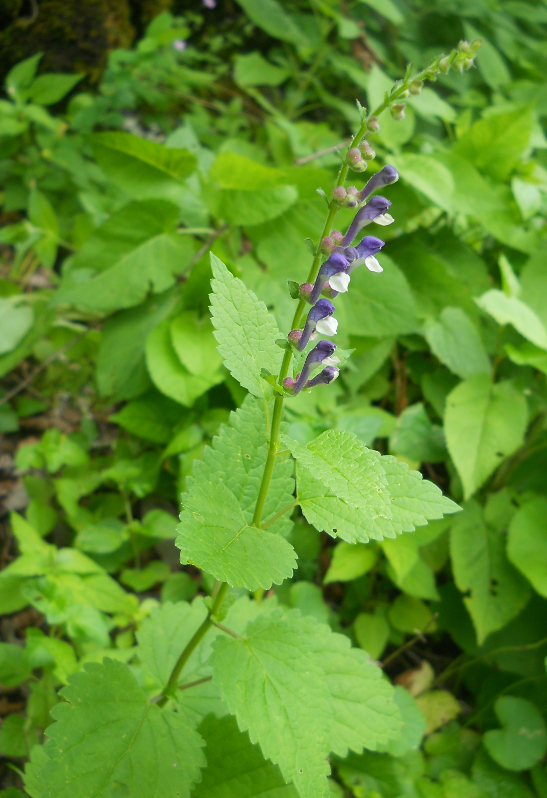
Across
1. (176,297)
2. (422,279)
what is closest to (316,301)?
(176,297)

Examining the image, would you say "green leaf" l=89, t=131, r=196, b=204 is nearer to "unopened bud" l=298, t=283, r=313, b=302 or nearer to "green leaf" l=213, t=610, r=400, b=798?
"unopened bud" l=298, t=283, r=313, b=302

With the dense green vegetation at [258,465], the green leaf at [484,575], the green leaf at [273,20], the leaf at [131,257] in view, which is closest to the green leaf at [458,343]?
the dense green vegetation at [258,465]

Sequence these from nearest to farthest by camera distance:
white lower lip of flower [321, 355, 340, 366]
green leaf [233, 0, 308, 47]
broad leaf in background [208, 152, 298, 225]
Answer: white lower lip of flower [321, 355, 340, 366]
broad leaf in background [208, 152, 298, 225]
green leaf [233, 0, 308, 47]

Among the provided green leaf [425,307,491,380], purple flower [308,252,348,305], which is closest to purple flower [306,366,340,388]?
purple flower [308,252,348,305]

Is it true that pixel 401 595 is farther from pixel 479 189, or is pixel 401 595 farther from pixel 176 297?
pixel 479 189

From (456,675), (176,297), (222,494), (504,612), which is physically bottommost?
(456,675)

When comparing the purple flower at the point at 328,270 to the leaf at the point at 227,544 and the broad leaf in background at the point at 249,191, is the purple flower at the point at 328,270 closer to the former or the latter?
the leaf at the point at 227,544
